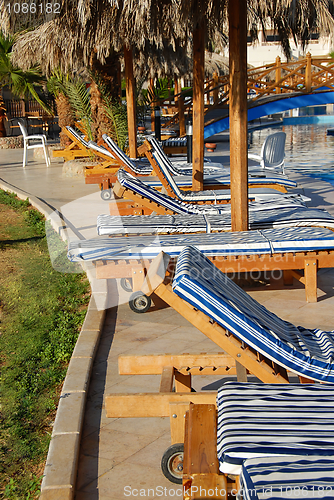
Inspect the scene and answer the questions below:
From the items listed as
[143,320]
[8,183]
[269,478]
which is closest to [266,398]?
[269,478]

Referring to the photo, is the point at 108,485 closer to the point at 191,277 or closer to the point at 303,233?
the point at 191,277

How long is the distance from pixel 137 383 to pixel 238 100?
2.79 metres

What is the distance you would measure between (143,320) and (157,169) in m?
3.38

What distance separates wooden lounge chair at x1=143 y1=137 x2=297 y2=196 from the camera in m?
7.25

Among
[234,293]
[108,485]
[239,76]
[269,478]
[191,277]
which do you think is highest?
[239,76]

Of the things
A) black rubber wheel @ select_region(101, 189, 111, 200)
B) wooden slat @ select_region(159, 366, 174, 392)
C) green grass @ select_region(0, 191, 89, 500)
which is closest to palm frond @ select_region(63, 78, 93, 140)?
black rubber wheel @ select_region(101, 189, 111, 200)

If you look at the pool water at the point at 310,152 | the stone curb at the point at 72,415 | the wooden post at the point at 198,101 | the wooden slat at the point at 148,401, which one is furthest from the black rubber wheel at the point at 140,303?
the pool water at the point at 310,152

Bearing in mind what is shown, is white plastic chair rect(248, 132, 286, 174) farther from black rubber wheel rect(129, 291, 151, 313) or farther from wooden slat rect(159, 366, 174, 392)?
wooden slat rect(159, 366, 174, 392)

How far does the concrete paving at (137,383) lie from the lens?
98.0 inches

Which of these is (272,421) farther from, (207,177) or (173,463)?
(207,177)

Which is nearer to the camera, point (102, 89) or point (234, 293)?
point (234, 293)

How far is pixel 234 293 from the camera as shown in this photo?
2977 mm

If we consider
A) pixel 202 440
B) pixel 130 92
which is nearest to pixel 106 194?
pixel 130 92

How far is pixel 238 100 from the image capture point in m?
4.72
